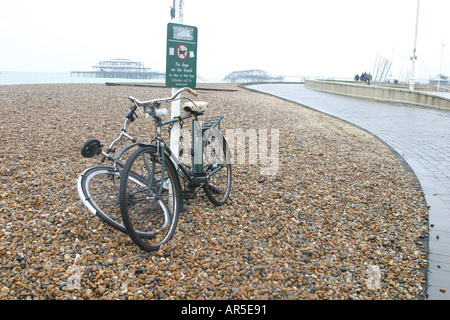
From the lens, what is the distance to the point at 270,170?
6188 millimetres

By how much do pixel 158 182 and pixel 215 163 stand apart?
4.09ft

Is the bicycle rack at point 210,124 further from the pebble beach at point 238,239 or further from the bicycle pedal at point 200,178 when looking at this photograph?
the pebble beach at point 238,239

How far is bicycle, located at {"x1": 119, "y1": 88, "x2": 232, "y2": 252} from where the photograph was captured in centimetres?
341

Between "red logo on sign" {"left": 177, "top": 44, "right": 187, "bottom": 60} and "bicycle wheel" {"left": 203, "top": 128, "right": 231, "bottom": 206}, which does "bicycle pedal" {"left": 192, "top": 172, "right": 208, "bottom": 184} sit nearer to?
"bicycle wheel" {"left": 203, "top": 128, "right": 231, "bottom": 206}

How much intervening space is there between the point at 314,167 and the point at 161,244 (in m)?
3.81

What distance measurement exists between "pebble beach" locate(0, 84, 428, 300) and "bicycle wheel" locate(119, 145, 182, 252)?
155mm

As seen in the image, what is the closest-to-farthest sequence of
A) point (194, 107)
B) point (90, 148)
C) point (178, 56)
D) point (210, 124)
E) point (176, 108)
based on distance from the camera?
1. point (90, 148)
2. point (194, 107)
3. point (178, 56)
4. point (176, 108)
5. point (210, 124)

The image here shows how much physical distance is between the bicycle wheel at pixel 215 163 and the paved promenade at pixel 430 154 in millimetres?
2446

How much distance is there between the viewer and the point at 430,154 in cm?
812

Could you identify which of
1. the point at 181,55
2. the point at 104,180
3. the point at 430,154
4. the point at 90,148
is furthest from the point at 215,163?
the point at 430,154

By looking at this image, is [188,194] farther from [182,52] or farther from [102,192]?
[182,52]

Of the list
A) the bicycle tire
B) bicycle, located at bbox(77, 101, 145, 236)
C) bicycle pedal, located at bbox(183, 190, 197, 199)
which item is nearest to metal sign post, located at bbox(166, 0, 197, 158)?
bicycle pedal, located at bbox(183, 190, 197, 199)

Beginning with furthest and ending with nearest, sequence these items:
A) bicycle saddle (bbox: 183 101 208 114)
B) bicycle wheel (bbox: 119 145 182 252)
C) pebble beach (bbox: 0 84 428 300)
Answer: bicycle saddle (bbox: 183 101 208 114)
bicycle wheel (bbox: 119 145 182 252)
pebble beach (bbox: 0 84 428 300)
